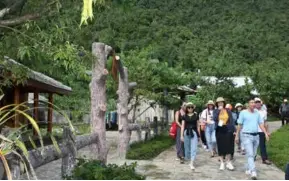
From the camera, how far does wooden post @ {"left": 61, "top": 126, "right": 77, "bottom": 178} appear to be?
271 inches

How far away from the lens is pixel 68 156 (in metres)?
6.97

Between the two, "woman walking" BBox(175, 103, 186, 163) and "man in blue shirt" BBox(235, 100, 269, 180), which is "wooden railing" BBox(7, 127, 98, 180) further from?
"man in blue shirt" BBox(235, 100, 269, 180)

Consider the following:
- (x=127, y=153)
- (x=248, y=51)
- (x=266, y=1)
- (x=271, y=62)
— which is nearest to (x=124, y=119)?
(x=127, y=153)

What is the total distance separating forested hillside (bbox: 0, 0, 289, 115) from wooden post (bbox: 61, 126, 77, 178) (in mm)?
960

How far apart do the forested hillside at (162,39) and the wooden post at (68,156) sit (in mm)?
960

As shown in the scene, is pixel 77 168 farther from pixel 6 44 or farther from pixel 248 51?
pixel 248 51

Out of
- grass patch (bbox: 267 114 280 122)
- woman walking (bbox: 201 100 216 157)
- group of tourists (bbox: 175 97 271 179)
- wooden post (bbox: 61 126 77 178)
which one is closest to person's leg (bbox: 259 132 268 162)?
group of tourists (bbox: 175 97 271 179)

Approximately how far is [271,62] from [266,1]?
27.7 meters

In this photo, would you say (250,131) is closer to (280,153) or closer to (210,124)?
(210,124)

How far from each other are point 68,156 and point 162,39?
42.8 m

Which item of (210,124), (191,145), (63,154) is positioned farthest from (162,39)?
(63,154)

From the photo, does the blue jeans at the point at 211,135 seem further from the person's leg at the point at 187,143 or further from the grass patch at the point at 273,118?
the grass patch at the point at 273,118

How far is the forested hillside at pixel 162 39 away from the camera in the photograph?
4312 millimetres

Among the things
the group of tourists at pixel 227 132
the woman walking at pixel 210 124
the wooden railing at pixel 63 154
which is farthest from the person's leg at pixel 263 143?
the wooden railing at pixel 63 154
